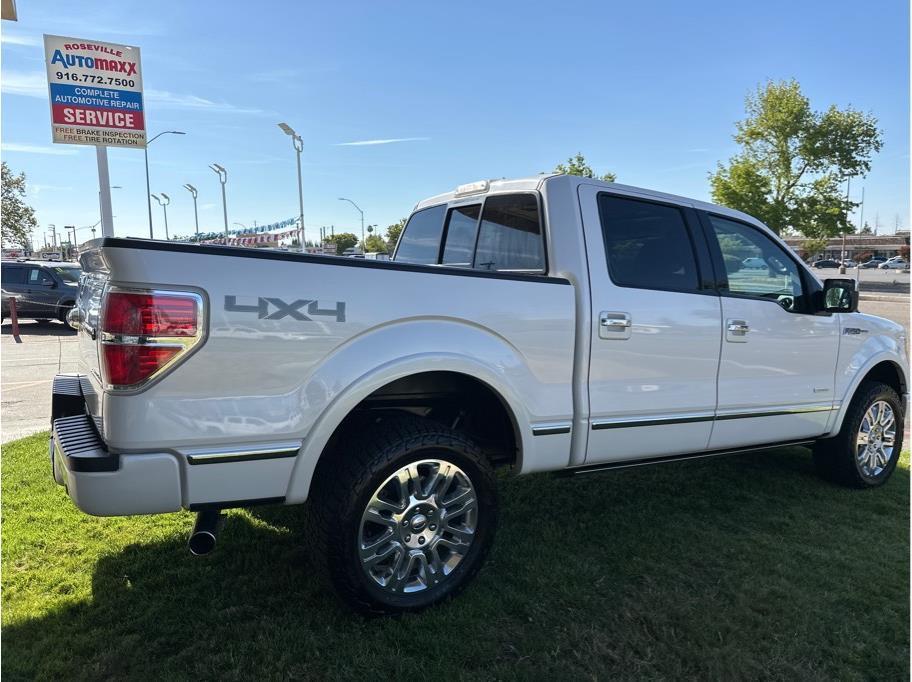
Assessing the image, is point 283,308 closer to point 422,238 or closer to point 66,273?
point 422,238

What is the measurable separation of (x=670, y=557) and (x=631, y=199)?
195 cm

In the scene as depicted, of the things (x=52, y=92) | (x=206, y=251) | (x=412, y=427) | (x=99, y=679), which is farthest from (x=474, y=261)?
(x=52, y=92)

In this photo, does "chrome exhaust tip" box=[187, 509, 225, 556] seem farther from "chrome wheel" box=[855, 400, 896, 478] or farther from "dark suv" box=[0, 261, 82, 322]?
"dark suv" box=[0, 261, 82, 322]

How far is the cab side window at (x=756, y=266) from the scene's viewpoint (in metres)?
3.83

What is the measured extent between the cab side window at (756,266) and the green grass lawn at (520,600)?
1399mm

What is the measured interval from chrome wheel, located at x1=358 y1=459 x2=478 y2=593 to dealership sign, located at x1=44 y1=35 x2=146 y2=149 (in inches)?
495

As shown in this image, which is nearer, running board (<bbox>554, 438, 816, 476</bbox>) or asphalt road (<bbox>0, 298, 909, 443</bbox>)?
running board (<bbox>554, 438, 816, 476</bbox>)

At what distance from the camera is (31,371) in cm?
908

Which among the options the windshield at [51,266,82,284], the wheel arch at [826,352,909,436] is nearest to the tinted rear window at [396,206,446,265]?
the wheel arch at [826,352,909,436]

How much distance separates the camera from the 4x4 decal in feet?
7.34

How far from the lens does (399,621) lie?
8.79 feet

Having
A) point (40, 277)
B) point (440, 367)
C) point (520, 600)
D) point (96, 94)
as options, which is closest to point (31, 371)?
point (96, 94)

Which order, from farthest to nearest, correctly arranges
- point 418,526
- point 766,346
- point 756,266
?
point 756,266 < point 766,346 < point 418,526

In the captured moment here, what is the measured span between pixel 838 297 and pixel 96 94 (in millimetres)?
13177
